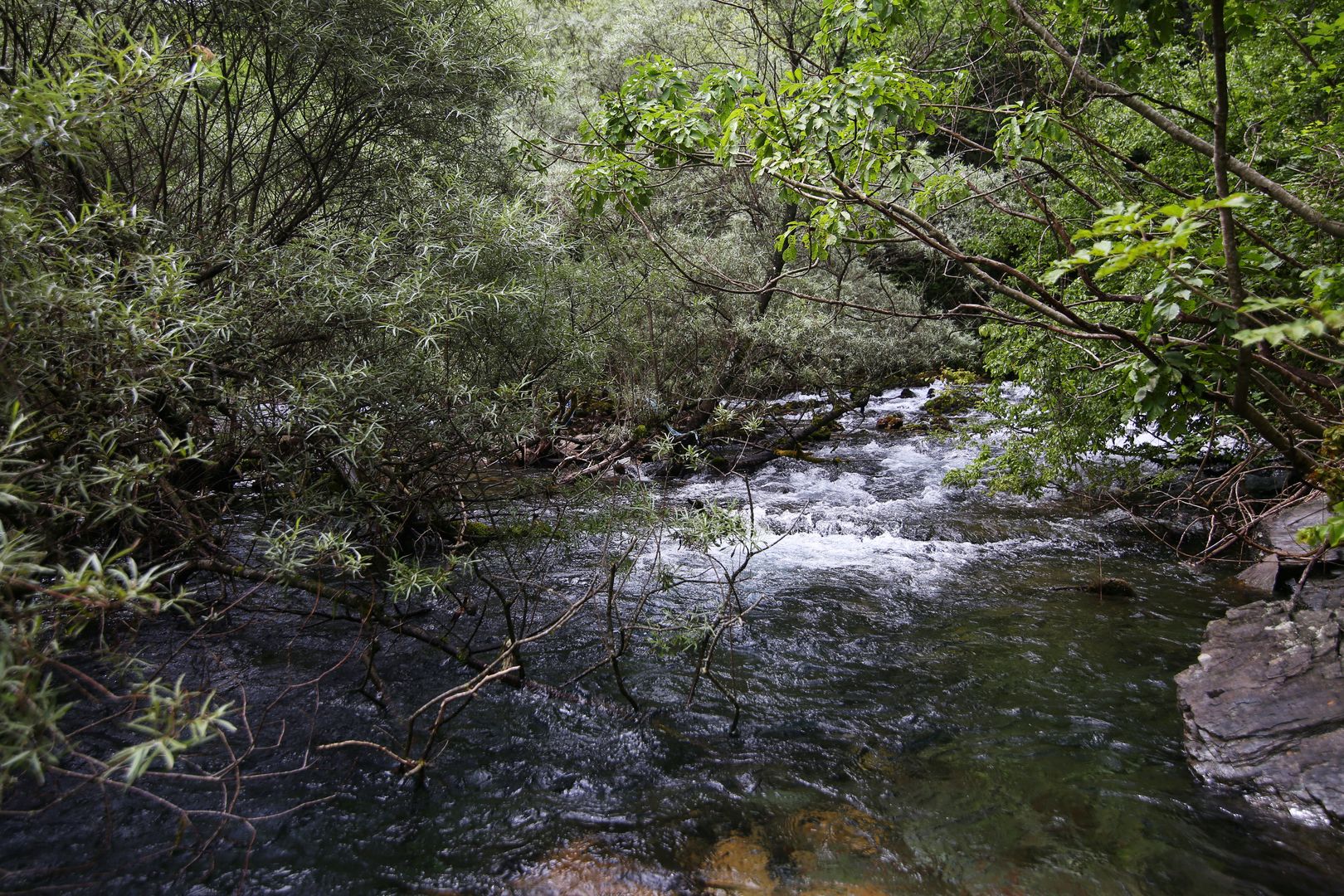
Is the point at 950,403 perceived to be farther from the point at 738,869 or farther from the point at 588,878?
the point at 588,878

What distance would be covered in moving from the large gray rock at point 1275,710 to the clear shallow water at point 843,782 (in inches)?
7.8

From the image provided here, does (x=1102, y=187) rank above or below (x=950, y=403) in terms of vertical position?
above

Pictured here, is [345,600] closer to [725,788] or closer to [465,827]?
[465,827]

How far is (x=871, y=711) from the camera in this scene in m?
5.38

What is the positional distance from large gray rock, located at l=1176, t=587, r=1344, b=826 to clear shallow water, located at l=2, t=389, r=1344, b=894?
0.65 ft

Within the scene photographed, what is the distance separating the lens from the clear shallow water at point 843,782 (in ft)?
12.1

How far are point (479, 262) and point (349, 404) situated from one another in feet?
5.45

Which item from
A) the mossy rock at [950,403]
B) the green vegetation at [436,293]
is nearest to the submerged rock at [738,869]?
the green vegetation at [436,293]

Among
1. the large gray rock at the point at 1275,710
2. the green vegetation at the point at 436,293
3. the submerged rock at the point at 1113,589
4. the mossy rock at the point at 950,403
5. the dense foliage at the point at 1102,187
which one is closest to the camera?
the green vegetation at the point at 436,293

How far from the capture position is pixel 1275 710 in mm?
4473

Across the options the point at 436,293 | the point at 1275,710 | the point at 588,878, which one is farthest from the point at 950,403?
the point at 588,878

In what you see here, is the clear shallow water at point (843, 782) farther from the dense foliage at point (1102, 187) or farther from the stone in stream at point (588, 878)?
the dense foliage at point (1102, 187)

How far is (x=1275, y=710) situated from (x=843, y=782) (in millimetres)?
2838

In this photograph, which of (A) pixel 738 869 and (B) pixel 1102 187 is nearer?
(A) pixel 738 869
